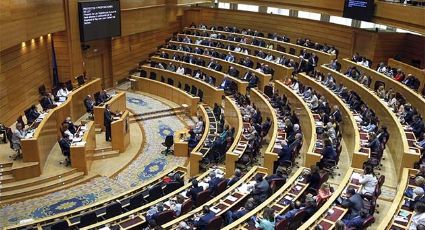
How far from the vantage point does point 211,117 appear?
1477 centimetres

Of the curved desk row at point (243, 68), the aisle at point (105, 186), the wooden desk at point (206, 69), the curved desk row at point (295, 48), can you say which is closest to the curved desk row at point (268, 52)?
the curved desk row at point (243, 68)

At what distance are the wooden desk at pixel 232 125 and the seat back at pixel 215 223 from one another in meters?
3.21

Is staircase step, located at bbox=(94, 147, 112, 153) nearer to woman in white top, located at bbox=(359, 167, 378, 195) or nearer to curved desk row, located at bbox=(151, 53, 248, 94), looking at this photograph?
curved desk row, located at bbox=(151, 53, 248, 94)

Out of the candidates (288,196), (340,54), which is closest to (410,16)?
(340,54)

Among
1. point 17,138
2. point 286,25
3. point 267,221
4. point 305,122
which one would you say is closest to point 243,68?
point 286,25

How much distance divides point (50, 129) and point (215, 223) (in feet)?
22.7

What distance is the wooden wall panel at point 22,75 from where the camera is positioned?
43.1 feet

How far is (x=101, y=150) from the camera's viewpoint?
12.9 meters

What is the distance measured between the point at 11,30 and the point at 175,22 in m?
11.6

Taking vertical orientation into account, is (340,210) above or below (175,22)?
below

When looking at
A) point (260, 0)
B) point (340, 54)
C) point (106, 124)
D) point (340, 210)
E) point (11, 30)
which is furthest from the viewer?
point (260, 0)

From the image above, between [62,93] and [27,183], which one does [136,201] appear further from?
[62,93]

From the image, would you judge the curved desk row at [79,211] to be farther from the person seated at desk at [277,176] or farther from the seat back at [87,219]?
the person seated at desk at [277,176]

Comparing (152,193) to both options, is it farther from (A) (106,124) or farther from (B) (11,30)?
(B) (11,30)
